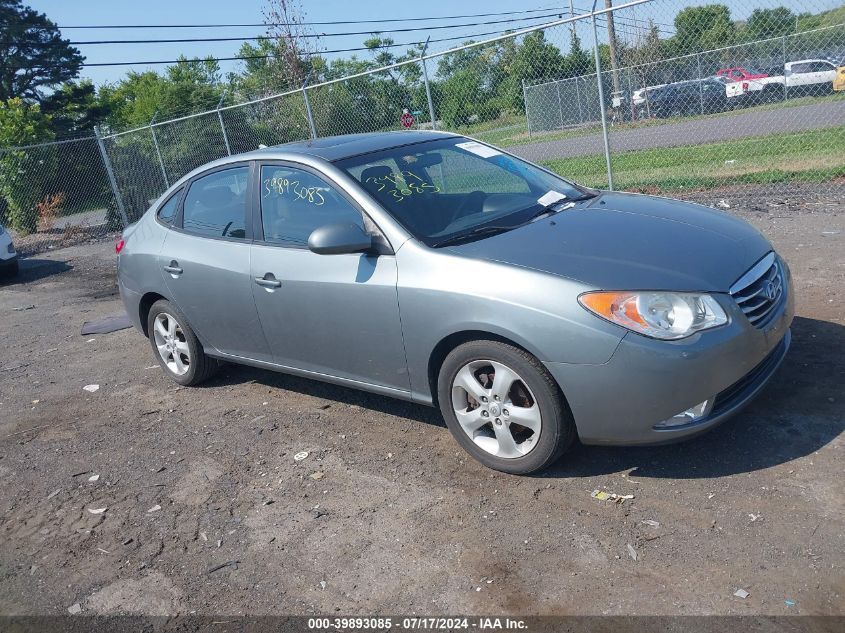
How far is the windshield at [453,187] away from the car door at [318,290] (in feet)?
0.76

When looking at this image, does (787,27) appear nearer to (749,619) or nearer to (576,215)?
(576,215)

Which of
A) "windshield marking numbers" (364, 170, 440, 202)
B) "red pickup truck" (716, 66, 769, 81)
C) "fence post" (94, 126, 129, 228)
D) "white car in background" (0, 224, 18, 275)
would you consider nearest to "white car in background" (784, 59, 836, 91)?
"red pickup truck" (716, 66, 769, 81)

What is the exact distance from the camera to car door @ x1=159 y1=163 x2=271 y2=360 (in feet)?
16.3

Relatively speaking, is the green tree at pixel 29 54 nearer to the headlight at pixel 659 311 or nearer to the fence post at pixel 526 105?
the fence post at pixel 526 105

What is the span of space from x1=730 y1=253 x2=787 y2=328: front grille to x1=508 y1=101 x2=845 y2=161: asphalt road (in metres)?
10.6

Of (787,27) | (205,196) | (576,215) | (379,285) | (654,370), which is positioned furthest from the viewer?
(787,27)

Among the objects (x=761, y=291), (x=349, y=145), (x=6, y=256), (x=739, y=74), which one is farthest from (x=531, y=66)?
(x=761, y=291)

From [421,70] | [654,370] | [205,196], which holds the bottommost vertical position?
[654,370]

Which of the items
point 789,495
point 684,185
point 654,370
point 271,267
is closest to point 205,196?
point 271,267

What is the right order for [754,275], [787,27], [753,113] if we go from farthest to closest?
[753,113]
[787,27]
[754,275]

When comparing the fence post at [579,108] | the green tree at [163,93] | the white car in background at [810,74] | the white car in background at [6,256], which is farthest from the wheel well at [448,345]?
the green tree at [163,93]

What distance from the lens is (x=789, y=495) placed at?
3369 millimetres

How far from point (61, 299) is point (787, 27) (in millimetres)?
10492

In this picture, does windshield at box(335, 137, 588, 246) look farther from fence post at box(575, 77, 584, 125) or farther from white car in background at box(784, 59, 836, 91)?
fence post at box(575, 77, 584, 125)
